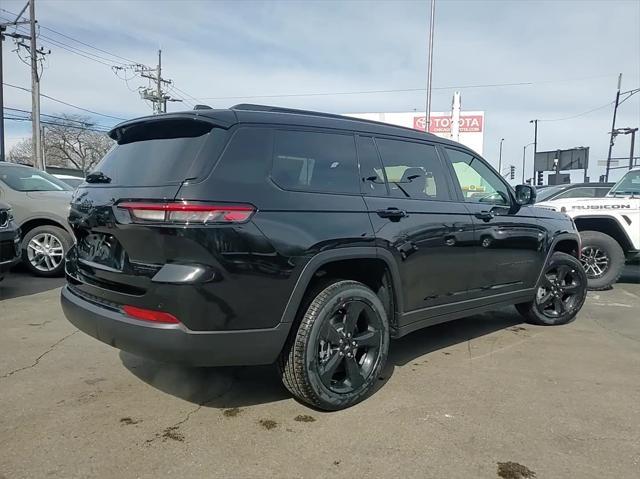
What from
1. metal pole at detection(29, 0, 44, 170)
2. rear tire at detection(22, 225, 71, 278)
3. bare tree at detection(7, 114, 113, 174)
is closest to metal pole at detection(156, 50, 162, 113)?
metal pole at detection(29, 0, 44, 170)

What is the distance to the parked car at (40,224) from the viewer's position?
24.1 feet

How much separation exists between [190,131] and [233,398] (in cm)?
176

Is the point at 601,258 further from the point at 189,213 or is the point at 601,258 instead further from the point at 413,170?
the point at 189,213

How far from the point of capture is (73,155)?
219 ft

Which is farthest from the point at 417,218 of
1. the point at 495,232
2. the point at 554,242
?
the point at 554,242

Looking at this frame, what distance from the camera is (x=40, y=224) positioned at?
24.6 feet

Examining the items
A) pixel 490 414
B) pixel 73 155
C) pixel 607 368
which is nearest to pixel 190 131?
pixel 490 414

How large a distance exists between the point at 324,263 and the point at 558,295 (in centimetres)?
359

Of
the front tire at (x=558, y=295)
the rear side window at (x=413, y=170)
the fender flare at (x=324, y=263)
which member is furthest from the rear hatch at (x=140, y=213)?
the front tire at (x=558, y=295)

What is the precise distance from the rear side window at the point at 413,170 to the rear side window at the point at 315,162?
350mm

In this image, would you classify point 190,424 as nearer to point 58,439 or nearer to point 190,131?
point 58,439

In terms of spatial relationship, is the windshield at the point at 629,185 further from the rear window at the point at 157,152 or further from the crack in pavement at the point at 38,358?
the crack in pavement at the point at 38,358

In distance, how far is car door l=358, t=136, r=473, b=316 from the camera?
3578mm

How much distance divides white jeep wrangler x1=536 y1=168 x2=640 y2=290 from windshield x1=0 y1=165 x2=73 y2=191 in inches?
293
